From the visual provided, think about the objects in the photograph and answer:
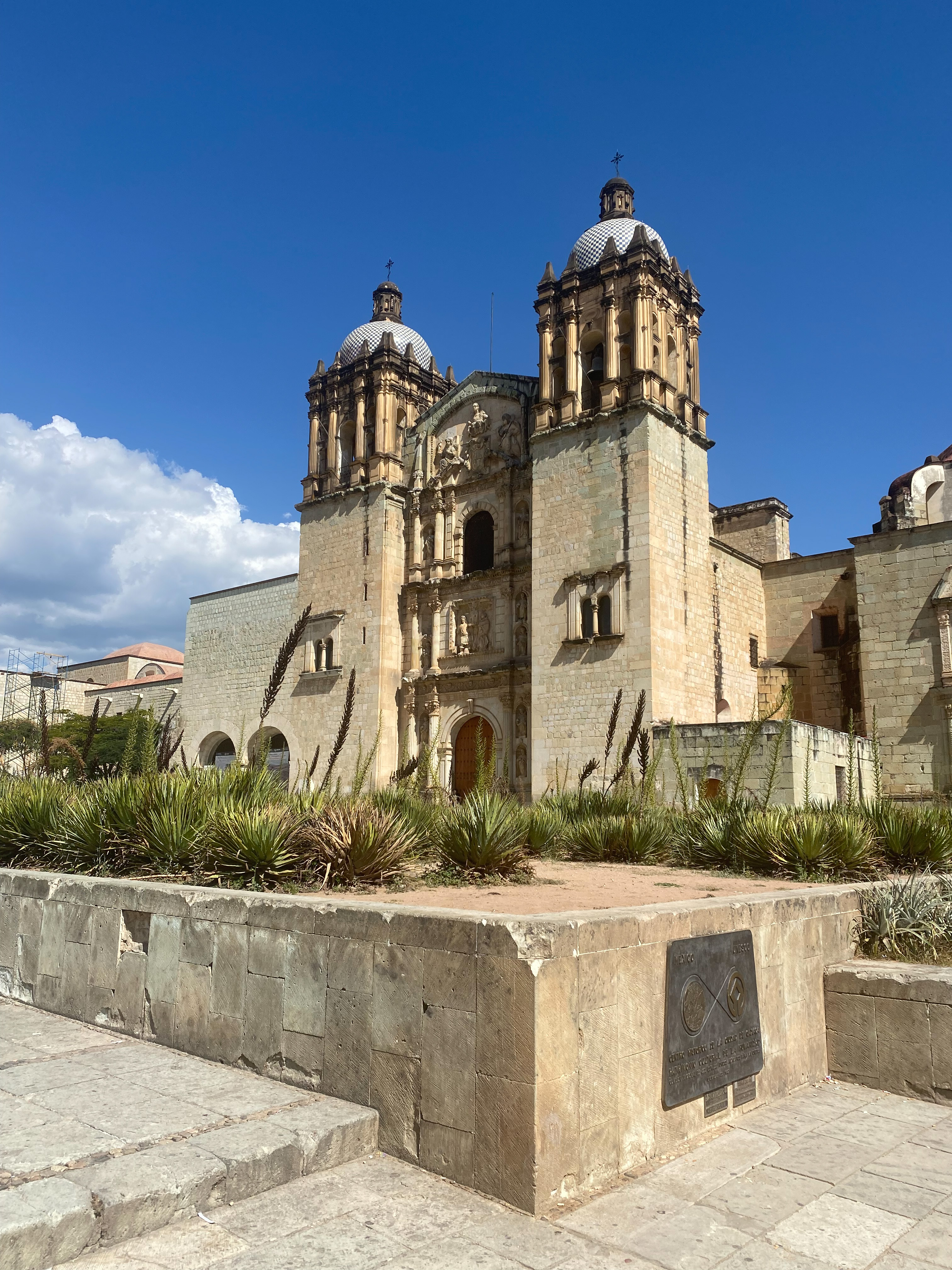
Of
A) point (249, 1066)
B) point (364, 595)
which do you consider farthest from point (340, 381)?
point (249, 1066)

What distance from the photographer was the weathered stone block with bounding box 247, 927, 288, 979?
4.63 m

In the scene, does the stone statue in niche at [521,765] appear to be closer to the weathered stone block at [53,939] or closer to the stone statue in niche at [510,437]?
the stone statue in niche at [510,437]

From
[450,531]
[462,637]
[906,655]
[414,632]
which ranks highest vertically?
[450,531]

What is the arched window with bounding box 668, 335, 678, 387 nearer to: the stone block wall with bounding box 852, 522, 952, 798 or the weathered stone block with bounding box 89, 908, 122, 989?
the stone block wall with bounding box 852, 522, 952, 798

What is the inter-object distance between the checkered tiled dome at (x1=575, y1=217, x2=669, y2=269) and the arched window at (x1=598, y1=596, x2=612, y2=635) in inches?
333

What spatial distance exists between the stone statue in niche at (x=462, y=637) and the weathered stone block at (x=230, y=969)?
1822 centimetres

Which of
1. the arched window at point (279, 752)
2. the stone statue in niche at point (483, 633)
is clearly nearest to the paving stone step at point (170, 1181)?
the stone statue in niche at point (483, 633)

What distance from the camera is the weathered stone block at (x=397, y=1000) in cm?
397

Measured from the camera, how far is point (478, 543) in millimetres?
24031

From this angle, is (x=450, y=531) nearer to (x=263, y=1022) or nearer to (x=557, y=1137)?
(x=263, y=1022)

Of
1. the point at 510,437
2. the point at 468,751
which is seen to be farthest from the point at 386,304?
the point at 468,751

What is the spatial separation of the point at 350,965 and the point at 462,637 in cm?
1915

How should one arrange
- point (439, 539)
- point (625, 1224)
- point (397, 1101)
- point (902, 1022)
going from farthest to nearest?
point (439, 539) → point (902, 1022) → point (397, 1101) → point (625, 1224)

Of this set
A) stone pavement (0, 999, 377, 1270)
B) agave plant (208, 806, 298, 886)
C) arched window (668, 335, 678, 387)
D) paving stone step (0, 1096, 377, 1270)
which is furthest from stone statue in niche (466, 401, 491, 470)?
paving stone step (0, 1096, 377, 1270)
